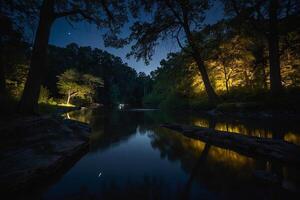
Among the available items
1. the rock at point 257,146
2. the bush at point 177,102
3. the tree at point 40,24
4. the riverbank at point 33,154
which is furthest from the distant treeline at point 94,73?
the rock at point 257,146

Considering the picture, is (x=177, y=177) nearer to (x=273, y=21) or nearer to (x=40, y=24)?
(x=40, y=24)

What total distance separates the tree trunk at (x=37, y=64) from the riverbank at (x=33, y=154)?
6.25ft

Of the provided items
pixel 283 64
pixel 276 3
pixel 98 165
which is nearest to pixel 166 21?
pixel 276 3

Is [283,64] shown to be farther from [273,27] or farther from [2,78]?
[2,78]

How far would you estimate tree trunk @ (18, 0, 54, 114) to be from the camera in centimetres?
671

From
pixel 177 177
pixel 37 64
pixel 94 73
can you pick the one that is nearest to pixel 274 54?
pixel 177 177

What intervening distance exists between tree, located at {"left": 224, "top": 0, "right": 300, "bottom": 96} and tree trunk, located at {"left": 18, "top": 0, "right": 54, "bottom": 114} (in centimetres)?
1143

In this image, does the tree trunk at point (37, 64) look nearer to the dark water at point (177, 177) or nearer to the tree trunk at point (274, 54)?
the dark water at point (177, 177)

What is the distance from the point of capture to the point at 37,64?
716cm

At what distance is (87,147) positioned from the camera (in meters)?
4.93

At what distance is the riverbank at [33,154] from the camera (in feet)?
8.02

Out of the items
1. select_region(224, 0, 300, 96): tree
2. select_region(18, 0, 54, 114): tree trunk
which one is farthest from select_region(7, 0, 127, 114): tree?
select_region(224, 0, 300, 96): tree

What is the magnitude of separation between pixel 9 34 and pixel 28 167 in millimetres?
9177

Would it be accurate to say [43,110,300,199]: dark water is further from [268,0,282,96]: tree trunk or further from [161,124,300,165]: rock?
[268,0,282,96]: tree trunk
